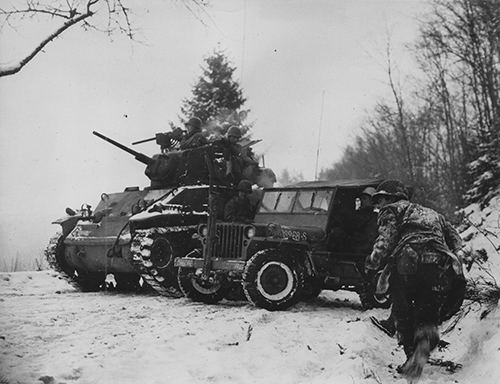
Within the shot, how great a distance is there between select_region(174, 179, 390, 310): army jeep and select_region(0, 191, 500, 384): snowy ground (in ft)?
1.17

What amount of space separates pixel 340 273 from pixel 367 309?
612 millimetres

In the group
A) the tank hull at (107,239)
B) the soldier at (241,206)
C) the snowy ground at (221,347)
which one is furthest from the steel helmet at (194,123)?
the snowy ground at (221,347)

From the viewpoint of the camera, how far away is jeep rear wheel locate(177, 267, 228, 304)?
9508 millimetres

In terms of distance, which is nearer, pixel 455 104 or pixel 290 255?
pixel 290 255

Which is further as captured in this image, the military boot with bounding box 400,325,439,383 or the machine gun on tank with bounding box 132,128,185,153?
the machine gun on tank with bounding box 132,128,185,153

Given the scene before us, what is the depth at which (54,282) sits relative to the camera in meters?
13.8

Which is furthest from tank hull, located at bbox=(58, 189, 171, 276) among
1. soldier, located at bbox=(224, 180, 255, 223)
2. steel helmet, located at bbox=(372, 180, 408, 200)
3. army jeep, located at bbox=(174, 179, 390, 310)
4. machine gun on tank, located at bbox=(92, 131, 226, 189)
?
steel helmet, located at bbox=(372, 180, 408, 200)

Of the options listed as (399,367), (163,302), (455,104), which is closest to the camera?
(399,367)

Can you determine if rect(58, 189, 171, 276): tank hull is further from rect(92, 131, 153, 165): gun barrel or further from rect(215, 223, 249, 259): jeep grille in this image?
rect(215, 223, 249, 259): jeep grille

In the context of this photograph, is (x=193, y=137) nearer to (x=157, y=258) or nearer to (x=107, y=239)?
→ (x=107, y=239)

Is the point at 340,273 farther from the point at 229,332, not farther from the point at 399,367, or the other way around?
the point at 399,367

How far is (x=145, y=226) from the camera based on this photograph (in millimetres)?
10492

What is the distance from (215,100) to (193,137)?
5.05 metres

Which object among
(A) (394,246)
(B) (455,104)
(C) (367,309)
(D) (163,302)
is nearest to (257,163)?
(D) (163,302)
